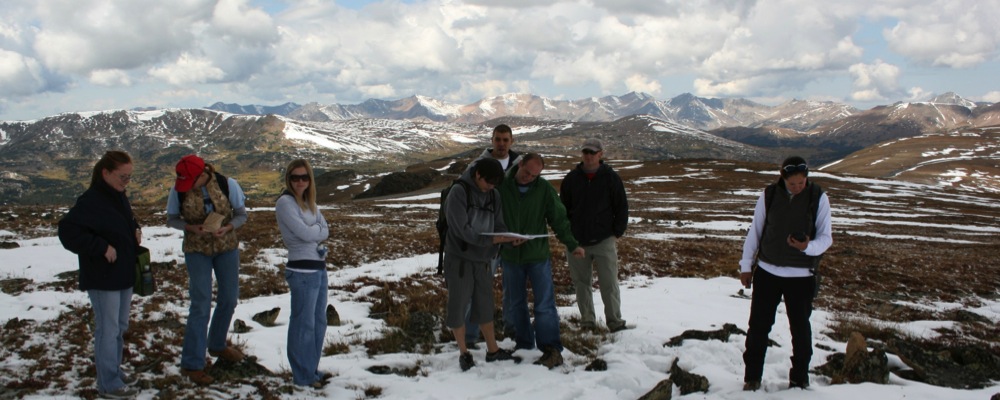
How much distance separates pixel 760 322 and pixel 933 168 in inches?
8501

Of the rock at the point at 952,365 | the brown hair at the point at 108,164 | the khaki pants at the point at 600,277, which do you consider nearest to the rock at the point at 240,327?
the brown hair at the point at 108,164

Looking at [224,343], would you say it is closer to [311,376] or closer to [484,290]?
[311,376]

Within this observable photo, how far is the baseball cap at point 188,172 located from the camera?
6.80m

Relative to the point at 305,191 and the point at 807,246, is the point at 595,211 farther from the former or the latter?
the point at 305,191

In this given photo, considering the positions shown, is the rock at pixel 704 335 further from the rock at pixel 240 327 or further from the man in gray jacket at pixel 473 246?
the rock at pixel 240 327

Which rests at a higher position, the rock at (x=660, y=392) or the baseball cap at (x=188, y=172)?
the baseball cap at (x=188, y=172)

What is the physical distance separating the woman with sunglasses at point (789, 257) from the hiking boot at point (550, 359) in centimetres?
248

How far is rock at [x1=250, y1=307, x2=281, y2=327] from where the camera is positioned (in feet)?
33.3

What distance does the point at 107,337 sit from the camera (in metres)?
6.39

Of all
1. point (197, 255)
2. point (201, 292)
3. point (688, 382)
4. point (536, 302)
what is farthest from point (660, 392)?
point (197, 255)

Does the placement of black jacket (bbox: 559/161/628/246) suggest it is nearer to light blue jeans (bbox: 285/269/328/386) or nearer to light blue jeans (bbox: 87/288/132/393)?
light blue jeans (bbox: 285/269/328/386)

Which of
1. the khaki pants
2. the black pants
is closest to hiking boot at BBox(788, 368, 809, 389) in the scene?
the black pants

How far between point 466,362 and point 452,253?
1.63 meters

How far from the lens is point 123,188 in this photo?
262 inches
